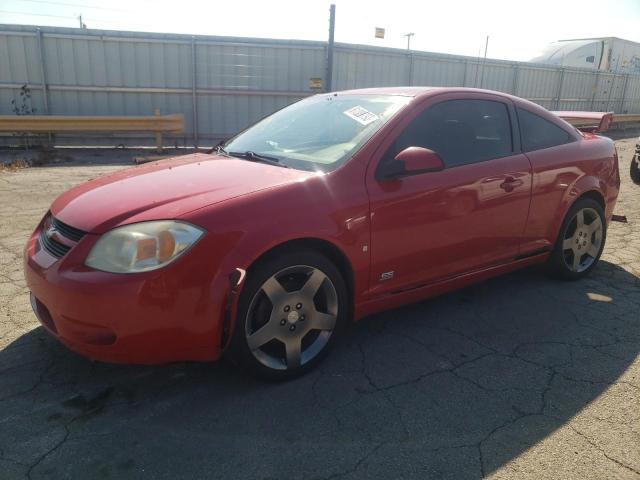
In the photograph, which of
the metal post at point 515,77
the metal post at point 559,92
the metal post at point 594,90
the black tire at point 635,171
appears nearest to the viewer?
the black tire at point 635,171

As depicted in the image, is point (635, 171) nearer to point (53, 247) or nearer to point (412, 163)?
point (412, 163)

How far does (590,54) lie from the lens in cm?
2173

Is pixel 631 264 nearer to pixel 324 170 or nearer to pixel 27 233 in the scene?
pixel 324 170

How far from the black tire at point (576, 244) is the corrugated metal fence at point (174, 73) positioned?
10169 millimetres

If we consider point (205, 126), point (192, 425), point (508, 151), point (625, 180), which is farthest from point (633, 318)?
point (205, 126)

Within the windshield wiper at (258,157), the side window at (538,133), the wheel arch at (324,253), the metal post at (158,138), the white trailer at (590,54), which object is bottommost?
the metal post at (158,138)

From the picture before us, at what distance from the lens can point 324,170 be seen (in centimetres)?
288

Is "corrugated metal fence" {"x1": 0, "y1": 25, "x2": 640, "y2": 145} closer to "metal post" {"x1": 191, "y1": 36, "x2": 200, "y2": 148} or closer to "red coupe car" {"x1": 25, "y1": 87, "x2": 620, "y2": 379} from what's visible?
"metal post" {"x1": 191, "y1": 36, "x2": 200, "y2": 148}

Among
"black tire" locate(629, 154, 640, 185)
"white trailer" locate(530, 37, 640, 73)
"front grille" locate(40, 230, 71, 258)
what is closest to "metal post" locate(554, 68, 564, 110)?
"white trailer" locate(530, 37, 640, 73)

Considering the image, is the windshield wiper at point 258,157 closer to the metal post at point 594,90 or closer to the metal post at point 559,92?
the metal post at point 559,92

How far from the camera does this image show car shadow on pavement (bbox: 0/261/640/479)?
7.10 ft

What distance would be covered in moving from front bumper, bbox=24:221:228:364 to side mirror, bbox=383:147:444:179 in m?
1.19

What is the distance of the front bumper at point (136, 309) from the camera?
2.29m

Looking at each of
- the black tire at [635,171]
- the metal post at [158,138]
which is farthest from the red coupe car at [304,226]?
the metal post at [158,138]
